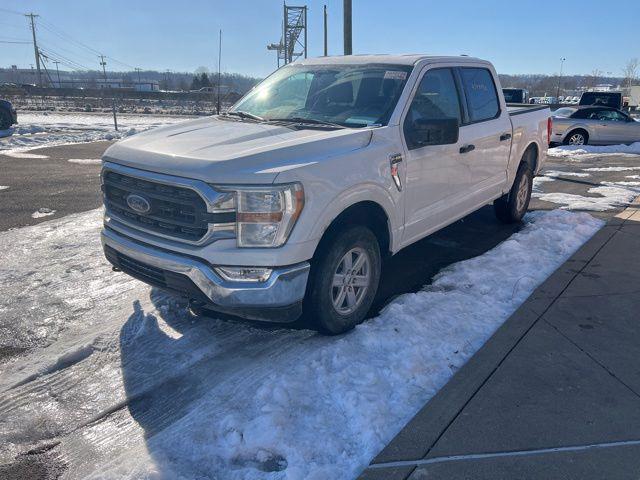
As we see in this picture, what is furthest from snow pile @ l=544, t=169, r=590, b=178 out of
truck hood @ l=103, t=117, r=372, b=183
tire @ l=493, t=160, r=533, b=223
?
truck hood @ l=103, t=117, r=372, b=183

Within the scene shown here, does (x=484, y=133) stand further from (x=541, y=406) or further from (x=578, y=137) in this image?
(x=578, y=137)

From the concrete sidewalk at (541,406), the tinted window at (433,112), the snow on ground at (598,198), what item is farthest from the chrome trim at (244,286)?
the snow on ground at (598,198)

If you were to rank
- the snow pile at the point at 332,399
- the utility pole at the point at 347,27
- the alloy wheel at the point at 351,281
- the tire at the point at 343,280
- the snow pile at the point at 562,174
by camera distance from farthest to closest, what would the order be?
the utility pole at the point at 347,27 → the snow pile at the point at 562,174 → the alloy wheel at the point at 351,281 → the tire at the point at 343,280 → the snow pile at the point at 332,399

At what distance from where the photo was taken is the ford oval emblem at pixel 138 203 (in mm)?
3450

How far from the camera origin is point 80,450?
272 cm

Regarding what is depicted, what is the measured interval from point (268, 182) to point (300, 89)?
2.02m

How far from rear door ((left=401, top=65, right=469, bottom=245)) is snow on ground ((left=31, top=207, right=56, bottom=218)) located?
5131 mm

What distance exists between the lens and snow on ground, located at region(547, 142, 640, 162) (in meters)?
14.6

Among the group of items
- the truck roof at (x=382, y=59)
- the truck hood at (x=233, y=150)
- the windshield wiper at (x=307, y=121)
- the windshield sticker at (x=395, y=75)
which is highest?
the truck roof at (x=382, y=59)

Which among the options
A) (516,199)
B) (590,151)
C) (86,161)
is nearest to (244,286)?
(516,199)

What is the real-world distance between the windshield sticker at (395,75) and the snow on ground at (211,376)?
183cm

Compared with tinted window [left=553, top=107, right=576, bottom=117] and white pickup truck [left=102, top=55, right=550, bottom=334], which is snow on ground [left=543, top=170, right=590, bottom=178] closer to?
tinted window [left=553, top=107, right=576, bottom=117]

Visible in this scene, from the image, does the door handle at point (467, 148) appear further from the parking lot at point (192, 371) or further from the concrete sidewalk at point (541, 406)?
the concrete sidewalk at point (541, 406)

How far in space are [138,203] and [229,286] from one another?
0.92m
